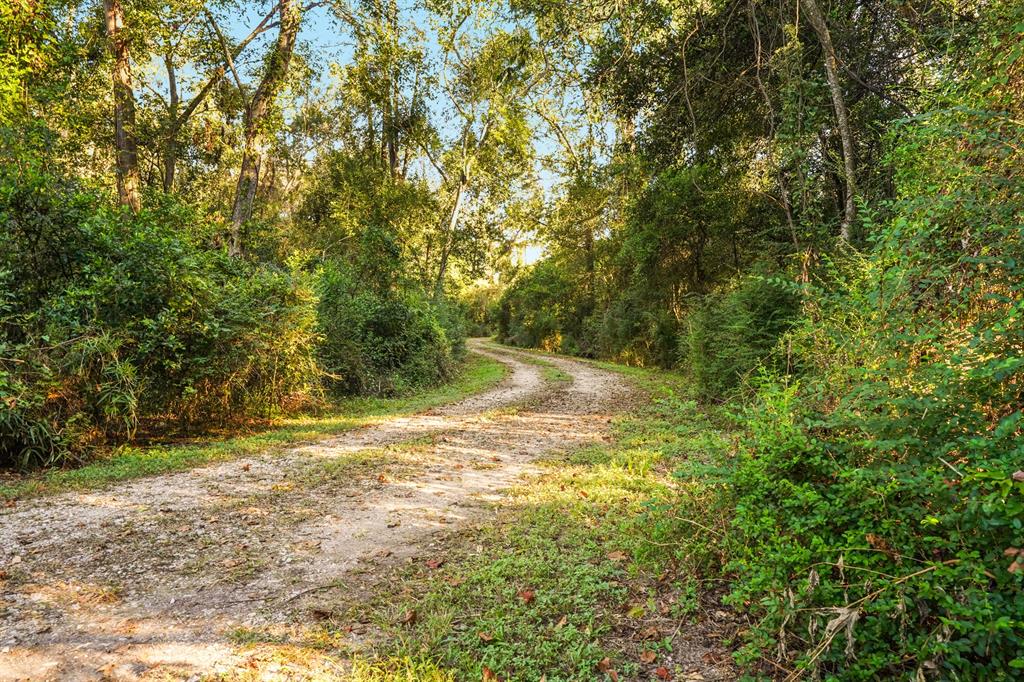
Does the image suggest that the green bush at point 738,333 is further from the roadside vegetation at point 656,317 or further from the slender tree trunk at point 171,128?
the slender tree trunk at point 171,128

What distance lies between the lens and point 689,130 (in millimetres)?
12914

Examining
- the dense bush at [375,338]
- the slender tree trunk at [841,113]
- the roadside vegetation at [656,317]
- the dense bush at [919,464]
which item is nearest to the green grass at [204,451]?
the roadside vegetation at [656,317]

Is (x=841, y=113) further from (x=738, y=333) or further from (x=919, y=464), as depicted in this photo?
(x=919, y=464)

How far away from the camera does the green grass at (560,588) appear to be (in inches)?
121

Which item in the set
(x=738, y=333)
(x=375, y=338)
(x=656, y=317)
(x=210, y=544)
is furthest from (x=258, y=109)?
(x=656, y=317)

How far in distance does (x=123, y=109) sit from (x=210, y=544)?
1277 centimetres

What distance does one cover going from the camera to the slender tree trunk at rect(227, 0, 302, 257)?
1347cm

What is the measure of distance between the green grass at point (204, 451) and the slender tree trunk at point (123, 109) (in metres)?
6.54

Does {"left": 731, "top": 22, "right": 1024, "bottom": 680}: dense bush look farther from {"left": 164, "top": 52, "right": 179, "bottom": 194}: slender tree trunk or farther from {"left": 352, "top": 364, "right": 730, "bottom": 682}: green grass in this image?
{"left": 164, "top": 52, "right": 179, "bottom": 194}: slender tree trunk

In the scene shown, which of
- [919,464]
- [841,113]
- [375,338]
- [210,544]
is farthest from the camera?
[375,338]

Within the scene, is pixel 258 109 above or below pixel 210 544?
above

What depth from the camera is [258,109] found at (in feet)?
45.0

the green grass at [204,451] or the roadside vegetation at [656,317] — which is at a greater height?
the roadside vegetation at [656,317]

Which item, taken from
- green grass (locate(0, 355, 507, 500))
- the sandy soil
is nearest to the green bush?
the sandy soil
